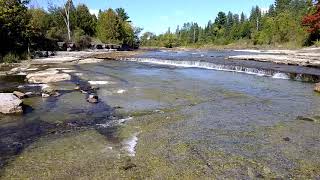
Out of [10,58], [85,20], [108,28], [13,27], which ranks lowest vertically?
[10,58]

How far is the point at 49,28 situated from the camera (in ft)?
225

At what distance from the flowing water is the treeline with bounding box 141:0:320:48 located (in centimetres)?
4573

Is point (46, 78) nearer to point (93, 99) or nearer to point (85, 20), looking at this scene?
point (93, 99)

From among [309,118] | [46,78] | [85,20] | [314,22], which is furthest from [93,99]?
[85,20]

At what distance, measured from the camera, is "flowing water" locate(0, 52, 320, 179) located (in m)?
8.29

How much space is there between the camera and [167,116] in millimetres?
13281

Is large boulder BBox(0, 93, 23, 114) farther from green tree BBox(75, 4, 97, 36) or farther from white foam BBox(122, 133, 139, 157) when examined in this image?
green tree BBox(75, 4, 97, 36)

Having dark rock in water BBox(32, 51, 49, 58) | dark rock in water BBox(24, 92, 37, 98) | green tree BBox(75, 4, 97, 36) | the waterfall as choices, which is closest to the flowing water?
dark rock in water BBox(24, 92, 37, 98)

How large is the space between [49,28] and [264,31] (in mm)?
52370

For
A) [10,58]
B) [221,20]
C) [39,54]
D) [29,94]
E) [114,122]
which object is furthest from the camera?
[221,20]

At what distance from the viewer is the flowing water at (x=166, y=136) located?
27.2 feet

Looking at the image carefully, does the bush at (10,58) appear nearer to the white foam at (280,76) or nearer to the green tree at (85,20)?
the white foam at (280,76)

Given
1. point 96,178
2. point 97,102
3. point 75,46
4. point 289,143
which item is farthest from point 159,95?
point 75,46

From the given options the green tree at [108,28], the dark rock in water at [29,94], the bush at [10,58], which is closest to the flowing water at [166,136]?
the dark rock in water at [29,94]
